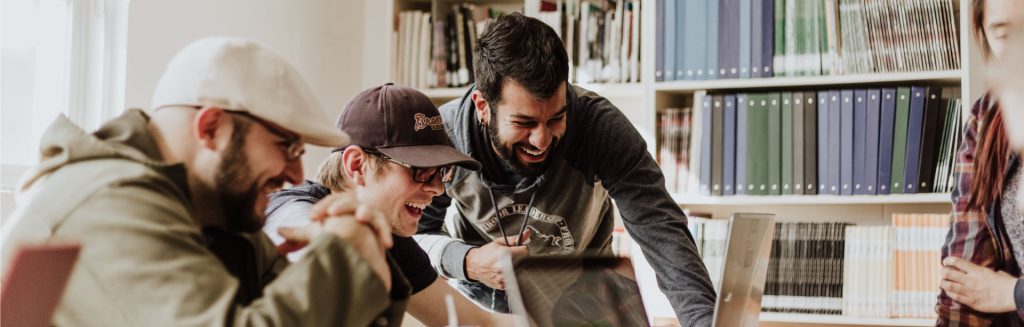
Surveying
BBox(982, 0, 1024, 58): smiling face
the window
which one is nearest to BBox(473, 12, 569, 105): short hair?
BBox(982, 0, 1024, 58): smiling face

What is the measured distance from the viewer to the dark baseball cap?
60.0 inches

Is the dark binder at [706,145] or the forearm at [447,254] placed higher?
the dark binder at [706,145]

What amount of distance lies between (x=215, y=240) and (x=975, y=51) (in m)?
2.49

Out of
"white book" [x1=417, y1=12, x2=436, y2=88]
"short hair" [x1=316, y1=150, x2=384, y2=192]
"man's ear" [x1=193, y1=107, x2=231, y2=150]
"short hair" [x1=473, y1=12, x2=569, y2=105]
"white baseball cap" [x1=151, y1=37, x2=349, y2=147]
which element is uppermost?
"white book" [x1=417, y1=12, x2=436, y2=88]

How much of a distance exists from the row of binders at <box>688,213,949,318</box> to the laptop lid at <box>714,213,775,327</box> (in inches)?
49.3

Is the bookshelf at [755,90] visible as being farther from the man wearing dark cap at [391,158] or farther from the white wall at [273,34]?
the man wearing dark cap at [391,158]

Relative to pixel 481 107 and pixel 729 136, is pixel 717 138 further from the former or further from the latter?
pixel 481 107

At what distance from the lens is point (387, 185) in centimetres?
156

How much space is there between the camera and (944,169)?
2.74m

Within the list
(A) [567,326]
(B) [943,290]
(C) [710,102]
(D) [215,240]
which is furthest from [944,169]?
(D) [215,240]

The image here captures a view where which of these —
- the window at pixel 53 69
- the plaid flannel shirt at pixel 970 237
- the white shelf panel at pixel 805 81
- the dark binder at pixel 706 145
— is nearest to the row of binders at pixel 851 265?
the dark binder at pixel 706 145

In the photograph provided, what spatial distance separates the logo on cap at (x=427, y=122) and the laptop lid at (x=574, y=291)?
1.37 ft

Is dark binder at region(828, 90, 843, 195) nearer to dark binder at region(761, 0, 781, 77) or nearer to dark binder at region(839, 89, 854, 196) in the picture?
dark binder at region(839, 89, 854, 196)

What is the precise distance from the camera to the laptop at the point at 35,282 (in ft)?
2.37
